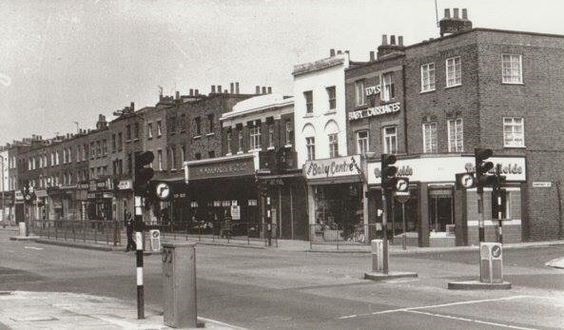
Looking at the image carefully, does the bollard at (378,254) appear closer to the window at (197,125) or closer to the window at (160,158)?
the window at (197,125)

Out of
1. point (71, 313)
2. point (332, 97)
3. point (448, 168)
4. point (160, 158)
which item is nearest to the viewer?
point (71, 313)

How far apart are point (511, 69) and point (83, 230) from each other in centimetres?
2739

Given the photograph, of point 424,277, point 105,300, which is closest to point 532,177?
point 424,277

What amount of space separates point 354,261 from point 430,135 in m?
11.8

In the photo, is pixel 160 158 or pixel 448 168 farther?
pixel 160 158

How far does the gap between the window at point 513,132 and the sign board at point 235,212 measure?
818 inches

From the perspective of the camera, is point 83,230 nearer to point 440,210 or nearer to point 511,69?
point 440,210

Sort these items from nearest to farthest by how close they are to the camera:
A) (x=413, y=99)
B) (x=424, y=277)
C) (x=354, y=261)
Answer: (x=424, y=277) → (x=354, y=261) → (x=413, y=99)

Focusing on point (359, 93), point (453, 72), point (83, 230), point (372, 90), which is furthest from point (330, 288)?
point (83, 230)

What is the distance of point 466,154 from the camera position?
37.6 meters

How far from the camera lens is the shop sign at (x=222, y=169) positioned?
50875mm

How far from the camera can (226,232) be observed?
46719mm

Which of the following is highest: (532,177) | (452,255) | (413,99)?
(413,99)

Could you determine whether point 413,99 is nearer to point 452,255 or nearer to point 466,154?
point 466,154
